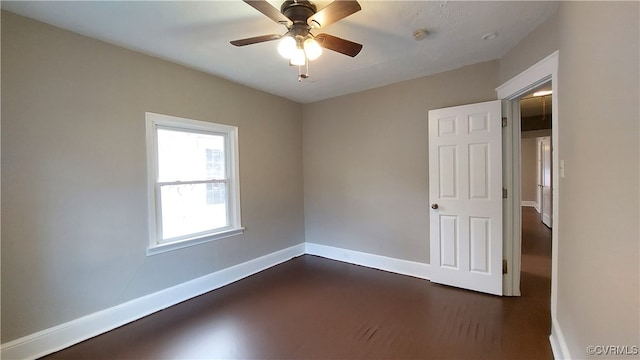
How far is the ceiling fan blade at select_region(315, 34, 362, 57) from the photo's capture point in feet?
5.94

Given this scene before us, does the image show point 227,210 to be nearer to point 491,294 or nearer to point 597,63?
point 491,294

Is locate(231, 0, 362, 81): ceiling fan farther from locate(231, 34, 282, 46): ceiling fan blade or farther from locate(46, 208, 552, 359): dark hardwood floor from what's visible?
locate(46, 208, 552, 359): dark hardwood floor

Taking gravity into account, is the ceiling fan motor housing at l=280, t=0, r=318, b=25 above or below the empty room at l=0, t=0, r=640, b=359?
above

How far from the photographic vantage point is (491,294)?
278cm

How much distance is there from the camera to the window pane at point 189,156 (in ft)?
9.00

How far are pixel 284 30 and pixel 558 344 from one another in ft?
10.2

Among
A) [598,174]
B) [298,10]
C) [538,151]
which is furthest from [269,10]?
[538,151]

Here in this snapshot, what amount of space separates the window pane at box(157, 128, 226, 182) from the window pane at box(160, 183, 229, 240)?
0.42 ft

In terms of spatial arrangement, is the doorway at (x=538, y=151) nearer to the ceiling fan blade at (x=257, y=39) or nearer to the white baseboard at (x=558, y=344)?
the white baseboard at (x=558, y=344)

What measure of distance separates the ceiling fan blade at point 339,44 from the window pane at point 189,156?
6.24 ft

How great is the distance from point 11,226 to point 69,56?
53.4 inches

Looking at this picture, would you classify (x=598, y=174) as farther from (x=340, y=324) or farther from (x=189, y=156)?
(x=189, y=156)

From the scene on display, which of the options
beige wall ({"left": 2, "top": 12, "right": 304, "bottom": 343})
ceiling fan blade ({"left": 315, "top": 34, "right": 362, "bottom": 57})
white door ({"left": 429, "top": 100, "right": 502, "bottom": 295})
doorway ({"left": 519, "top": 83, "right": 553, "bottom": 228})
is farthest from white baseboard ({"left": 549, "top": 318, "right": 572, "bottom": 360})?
doorway ({"left": 519, "top": 83, "right": 553, "bottom": 228})

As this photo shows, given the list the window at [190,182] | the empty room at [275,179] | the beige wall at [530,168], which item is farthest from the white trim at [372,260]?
the beige wall at [530,168]
